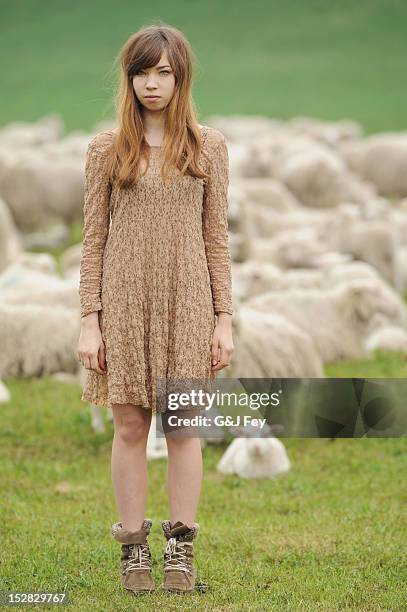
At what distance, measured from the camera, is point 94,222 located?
379cm

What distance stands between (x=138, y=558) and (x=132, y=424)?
1.43ft

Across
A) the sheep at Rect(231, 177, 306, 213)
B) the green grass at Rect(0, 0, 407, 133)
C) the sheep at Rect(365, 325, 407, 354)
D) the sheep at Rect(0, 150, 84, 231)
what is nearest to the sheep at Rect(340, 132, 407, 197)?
the sheep at Rect(231, 177, 306, 213)

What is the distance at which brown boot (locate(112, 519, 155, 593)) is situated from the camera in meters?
3.84

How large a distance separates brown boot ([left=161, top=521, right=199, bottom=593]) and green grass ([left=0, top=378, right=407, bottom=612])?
0.05 m

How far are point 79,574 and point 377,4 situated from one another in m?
35.5

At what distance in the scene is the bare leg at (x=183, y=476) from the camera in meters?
3.85

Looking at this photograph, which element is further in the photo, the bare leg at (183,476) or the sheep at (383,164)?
the sheep at (383,164)

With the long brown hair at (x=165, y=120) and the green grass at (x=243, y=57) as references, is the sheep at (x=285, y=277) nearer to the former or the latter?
the long brown hair at (x=165, y=120)

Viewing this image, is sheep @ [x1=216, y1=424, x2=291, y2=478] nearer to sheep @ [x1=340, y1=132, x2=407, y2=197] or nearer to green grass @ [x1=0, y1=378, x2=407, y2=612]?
green grass @ [x1=0, y1=378, x2=407, y2=612]

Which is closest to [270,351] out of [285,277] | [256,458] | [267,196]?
[256,458]

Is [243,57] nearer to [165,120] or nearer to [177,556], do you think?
[165,120]

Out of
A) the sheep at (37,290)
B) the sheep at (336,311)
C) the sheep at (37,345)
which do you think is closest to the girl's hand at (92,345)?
the sheep at (37,345)

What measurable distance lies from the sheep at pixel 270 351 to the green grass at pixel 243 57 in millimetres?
27898

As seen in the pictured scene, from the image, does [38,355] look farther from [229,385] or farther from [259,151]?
[259,151]
